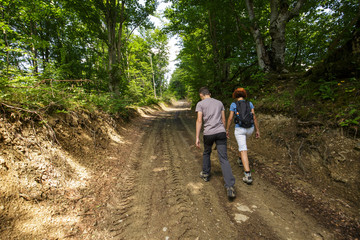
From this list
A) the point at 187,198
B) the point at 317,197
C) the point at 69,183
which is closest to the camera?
the point at 317,197

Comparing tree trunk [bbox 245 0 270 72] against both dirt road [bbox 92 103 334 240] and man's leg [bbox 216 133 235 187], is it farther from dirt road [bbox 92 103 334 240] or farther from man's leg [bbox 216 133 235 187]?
man's leg [bbox 216 133 235 187]

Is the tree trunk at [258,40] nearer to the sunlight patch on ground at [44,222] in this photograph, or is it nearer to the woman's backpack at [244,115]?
the woman's backpack at [244,115]

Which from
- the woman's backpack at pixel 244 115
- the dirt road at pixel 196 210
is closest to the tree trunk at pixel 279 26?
the woman's backpack at pixel 244 115

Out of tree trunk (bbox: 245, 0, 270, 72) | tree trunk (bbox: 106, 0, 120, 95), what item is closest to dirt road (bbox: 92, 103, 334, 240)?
tree trunk (bbox: 245, 0, 270, 72)

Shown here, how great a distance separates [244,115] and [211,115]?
2.59 feet

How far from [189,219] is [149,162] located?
2.35 metres

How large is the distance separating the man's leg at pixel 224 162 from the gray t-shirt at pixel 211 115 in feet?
0.53

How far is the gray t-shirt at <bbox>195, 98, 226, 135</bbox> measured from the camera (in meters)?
2.90

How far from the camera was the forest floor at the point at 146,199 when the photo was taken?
1.94 meters

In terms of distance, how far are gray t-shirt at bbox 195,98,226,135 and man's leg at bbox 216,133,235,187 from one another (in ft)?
0.53

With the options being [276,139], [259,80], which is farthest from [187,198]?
[259,80]

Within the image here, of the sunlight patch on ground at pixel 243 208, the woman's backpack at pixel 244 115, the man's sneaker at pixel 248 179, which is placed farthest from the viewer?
the woman's backpack at pixel 244 115

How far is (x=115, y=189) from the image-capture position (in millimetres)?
2996

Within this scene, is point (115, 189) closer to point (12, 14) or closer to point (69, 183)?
point (69, 183)
